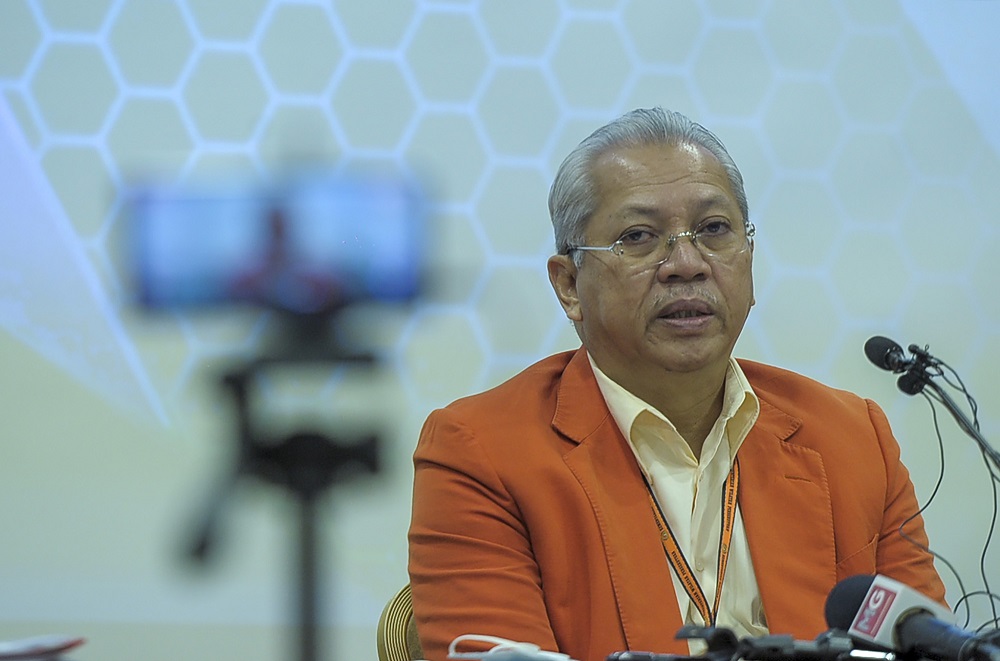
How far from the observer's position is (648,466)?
188cm

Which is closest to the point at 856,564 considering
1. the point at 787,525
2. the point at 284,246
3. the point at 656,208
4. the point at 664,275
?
the point at 787,525

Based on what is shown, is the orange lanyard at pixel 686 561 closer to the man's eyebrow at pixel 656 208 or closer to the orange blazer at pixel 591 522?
the orange blazer at pixel 591 522

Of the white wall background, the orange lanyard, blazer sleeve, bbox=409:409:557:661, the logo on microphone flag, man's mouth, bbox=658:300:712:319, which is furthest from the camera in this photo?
the white wall background

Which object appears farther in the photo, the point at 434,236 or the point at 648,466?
the point at 434,236

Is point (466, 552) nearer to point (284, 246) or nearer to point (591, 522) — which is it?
point (591, 522)

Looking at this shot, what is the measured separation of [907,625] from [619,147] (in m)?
1.10

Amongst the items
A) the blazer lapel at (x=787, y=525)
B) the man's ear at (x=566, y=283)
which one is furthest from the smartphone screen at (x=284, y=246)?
the blazer lapel at (x=787, y=525)

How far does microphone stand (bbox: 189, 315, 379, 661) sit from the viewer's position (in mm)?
2711

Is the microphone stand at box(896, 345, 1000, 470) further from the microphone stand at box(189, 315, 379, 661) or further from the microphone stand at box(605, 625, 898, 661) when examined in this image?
the microphone stand at box(189, 315, 379, 661)

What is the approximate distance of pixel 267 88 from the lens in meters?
2.75

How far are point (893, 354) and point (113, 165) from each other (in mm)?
1907

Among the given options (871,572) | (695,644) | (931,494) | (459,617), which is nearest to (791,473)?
(871,572)

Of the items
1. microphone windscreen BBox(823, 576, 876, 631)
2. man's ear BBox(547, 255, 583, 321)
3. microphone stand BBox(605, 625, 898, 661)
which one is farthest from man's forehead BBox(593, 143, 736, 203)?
microphone stand BBox(605, 625, 898, 661)

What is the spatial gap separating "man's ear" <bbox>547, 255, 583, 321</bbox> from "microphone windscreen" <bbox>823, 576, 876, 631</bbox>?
0.95 m
